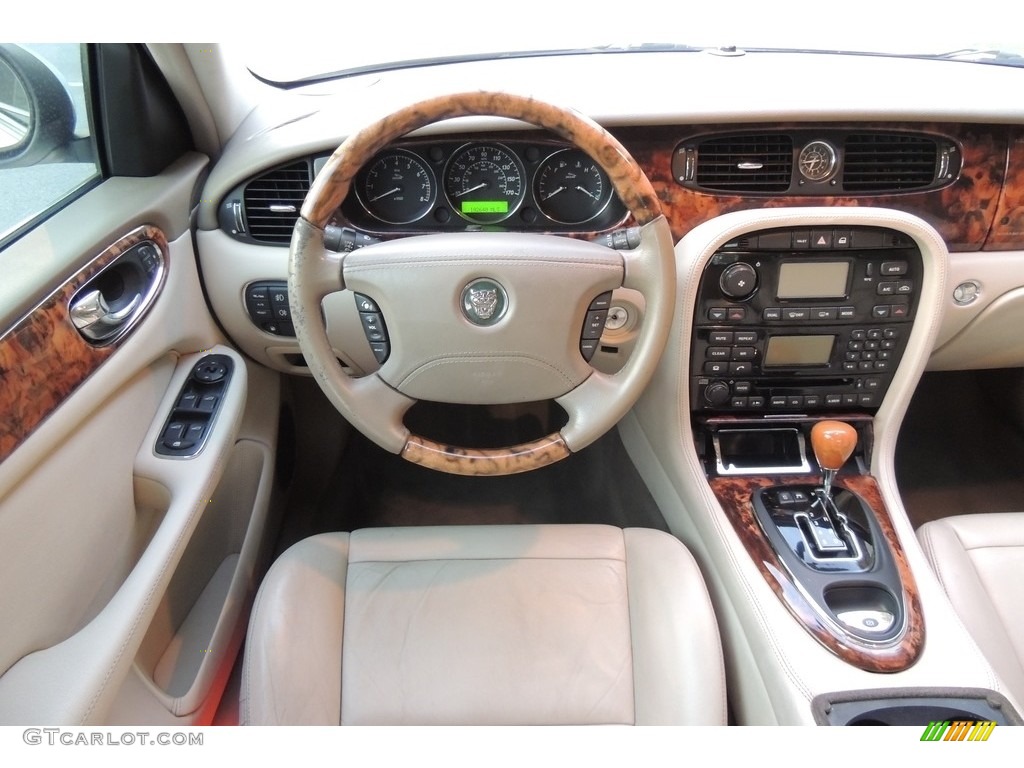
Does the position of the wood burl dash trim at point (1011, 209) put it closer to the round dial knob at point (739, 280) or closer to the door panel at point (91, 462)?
the round dial knob at point (739, 280)

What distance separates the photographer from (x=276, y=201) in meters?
1.34

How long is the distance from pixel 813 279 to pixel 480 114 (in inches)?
25.4

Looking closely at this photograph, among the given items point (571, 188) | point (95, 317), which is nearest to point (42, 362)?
point (95, 317)

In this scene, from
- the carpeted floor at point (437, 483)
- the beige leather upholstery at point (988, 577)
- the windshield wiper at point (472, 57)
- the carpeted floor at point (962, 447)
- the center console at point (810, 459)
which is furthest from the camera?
the carpeted floor at point (962, 447)

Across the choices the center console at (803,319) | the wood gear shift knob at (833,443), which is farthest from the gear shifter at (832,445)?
the center console at (803,319)

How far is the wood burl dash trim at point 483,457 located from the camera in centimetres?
105

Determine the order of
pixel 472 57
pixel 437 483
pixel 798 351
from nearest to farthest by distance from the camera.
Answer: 1. pixel 798 351
2. pixel 472 57
3. pixel 437 483

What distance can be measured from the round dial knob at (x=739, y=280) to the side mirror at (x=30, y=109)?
3.92 ft

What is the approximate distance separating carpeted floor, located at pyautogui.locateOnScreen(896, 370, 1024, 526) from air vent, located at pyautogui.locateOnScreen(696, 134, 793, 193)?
108cm

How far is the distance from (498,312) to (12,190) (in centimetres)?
82

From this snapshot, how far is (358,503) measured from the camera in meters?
1.87

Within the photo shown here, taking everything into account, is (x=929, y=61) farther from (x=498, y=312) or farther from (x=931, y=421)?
(x=498, y=312)

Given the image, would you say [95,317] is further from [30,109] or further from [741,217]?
[741,217]
